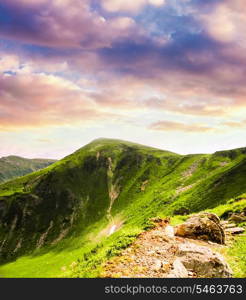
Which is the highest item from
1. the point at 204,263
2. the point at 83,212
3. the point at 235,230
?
the point at 204,263

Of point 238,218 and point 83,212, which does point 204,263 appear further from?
point 83,212

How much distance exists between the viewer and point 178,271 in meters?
15.9

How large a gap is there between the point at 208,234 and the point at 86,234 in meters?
148

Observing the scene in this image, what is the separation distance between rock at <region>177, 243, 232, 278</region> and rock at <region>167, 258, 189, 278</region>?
Result: 0.49m

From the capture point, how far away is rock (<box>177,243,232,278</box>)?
1639cm

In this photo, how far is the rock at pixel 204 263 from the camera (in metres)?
16.4

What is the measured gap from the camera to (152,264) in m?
16.6

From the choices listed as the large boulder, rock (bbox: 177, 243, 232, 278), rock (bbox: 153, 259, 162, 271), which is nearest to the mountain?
the large boulder

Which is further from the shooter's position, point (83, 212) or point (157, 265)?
point (83, 212)

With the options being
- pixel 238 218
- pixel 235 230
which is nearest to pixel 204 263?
pixel 235 230

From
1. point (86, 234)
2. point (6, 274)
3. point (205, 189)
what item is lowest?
point (6, 274)

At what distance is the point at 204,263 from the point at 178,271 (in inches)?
86.6
